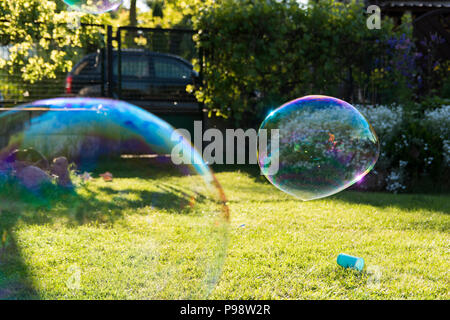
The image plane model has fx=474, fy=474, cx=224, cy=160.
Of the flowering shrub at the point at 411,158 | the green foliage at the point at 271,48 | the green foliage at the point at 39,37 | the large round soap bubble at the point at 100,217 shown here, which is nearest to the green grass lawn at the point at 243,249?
the large round soap bubble at the point at 100,217

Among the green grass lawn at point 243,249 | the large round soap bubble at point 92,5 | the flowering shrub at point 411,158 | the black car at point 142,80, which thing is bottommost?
the green grass lawn at point 243,249

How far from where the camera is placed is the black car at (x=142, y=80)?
9.01 meters

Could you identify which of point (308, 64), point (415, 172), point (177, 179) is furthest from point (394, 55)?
point (177, 179)

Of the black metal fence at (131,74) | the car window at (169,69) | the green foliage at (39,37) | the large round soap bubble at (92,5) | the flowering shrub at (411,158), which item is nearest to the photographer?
the large round soap bubble at (92,5)

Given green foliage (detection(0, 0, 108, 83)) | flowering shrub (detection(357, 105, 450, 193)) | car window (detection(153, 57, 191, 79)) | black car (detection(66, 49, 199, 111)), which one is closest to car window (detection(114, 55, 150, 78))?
black car (detection(66, 49, 199, 111))

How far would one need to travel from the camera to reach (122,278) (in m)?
3.13

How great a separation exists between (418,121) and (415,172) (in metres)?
0.79

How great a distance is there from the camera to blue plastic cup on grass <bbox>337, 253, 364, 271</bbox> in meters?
3.36

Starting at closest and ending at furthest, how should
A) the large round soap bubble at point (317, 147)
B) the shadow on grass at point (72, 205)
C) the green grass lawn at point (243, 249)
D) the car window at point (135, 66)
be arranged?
1. the green grass lawn at point (243, 249)
2. the shadow on grass at point (72, 205)
3. the large round soap bubble at point (317, 147)
4. the car window at point (135, 66)

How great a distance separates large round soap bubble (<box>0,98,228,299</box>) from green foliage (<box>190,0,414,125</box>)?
10.4 feet

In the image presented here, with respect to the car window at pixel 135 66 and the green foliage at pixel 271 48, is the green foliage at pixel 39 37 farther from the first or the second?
the green foliage at pixel 271 48

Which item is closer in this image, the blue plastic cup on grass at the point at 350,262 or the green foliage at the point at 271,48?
the blue plastic cup on grass at the point at 350,262

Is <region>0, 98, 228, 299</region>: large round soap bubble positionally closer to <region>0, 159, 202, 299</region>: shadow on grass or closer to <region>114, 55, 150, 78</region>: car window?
<region>0, 159, 202, 299</region>: shadow on grass
